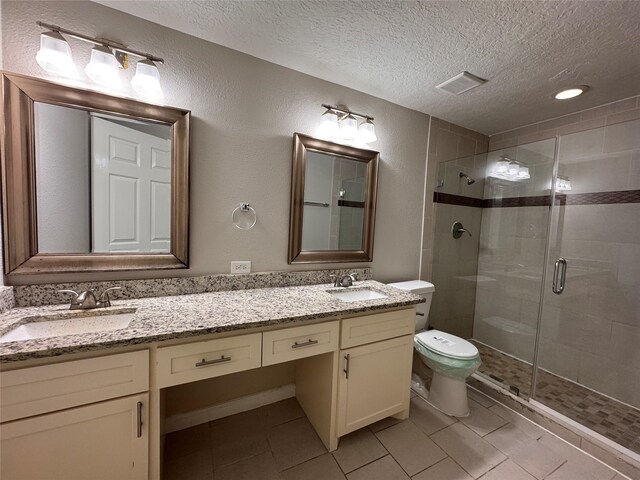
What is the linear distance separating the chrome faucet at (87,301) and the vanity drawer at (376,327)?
1155 mm

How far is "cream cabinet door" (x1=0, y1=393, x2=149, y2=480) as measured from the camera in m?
0.82

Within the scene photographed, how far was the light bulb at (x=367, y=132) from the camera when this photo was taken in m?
1.83

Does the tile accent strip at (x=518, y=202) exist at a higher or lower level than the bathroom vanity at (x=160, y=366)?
higher

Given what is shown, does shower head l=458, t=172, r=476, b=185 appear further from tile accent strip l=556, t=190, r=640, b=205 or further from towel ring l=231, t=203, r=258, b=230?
towel ring l=231, t=203, r=258, b=230

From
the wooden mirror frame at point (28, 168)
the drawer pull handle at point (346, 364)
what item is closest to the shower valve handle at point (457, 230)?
the drawer pull handle at point (346, 364)

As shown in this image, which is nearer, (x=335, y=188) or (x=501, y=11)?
(x=501, y=11)

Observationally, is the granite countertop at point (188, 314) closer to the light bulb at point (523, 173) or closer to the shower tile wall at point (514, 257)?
the shower tile wall at point (514, 257)

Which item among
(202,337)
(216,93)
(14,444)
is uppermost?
(216,93)

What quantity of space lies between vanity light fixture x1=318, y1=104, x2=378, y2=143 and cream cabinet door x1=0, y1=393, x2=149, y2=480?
5.65 ft

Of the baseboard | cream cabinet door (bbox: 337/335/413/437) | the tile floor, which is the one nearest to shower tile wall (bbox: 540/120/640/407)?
the tile floor

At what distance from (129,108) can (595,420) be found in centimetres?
334

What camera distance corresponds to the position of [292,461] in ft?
4.42

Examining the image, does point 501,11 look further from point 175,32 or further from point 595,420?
point 595,420

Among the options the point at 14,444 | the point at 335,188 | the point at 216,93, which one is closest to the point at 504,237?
the point at 335,188
